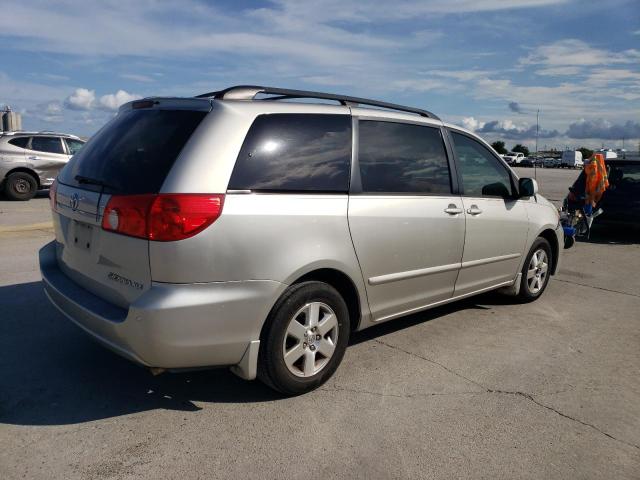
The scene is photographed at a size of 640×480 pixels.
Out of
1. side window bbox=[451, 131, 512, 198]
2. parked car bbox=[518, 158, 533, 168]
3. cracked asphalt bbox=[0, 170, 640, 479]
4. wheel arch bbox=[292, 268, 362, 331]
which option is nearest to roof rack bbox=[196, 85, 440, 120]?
side window bbox=[451, 131, 512, 198]

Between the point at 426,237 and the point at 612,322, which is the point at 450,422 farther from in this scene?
the point at 612,322

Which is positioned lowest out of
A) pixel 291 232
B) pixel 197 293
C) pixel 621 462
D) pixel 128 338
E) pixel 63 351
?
pixel 621 462

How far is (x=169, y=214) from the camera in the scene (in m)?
2.96

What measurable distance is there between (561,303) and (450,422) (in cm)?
320

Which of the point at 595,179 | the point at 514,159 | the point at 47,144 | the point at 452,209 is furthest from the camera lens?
the point at 514,159

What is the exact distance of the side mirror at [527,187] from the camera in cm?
535

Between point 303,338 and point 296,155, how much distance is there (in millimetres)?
1100

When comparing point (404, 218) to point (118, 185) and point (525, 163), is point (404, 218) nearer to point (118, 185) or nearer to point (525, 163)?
point (118, 185)

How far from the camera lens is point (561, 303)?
19.7ft

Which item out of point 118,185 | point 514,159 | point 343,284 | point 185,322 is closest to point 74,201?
point 118,185

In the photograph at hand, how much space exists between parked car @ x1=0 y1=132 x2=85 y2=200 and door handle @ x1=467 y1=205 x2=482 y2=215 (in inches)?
489

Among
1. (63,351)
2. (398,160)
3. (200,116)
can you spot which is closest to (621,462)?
(398,160)


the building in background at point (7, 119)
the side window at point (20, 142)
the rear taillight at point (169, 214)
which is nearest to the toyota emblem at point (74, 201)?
the rear taillight at point (169, 214)

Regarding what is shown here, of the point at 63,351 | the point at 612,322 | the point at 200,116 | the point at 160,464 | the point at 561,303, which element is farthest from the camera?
the point at 561,303
